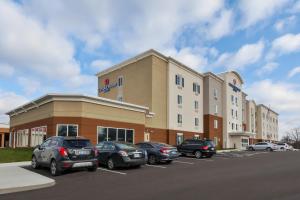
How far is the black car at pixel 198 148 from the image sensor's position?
28.8 m

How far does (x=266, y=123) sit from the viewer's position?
9631cm

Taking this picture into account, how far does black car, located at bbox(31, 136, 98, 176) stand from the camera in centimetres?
1515


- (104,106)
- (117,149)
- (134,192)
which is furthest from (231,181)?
(104,106)

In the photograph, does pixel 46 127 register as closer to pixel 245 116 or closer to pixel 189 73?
pixel 189 73

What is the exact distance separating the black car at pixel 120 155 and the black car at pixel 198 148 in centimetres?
1090

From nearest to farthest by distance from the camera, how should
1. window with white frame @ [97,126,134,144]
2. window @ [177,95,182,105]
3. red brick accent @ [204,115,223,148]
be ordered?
1. window with white frame @ [97,126,134,144]
2. window @ [177,95,182,105]
3. red brick accent @ [204,115,223,148]

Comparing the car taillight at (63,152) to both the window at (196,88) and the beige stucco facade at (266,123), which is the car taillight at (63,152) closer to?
the window at (196,88)

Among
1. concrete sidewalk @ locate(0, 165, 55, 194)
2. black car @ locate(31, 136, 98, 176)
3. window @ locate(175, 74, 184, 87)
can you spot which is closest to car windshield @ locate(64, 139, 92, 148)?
black car @ locate(31, 136, 98, 176)

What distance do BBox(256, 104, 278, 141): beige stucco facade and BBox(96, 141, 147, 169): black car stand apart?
76.0 meters

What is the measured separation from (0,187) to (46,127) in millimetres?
17820

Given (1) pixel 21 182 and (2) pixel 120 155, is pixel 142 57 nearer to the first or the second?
(2) pixel 120 155

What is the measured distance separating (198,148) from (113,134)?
7717 mm

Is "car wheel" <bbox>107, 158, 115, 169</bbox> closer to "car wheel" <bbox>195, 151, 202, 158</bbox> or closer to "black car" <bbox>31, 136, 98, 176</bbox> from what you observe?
"black car" <bbox>31, 136, 98, 176</bbox>

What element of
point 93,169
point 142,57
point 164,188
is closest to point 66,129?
point 93,169
